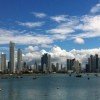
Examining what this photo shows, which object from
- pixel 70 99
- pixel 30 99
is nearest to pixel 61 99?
pixel 70 99

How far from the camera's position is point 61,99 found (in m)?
104

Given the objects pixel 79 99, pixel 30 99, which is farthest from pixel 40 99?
pixel 79 99

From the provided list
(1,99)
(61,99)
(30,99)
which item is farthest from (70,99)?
(1,99)

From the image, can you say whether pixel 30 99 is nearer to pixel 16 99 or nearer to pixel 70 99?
pixel 16 99

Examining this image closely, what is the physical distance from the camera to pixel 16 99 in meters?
105

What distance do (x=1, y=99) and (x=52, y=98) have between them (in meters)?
15.0

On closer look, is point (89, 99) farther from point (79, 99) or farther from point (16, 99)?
point (16, 99)

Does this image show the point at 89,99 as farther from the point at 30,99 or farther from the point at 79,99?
the point at 30,99

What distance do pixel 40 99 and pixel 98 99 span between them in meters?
16.5

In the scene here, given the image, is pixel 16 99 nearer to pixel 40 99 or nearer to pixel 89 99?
pixel 40 99

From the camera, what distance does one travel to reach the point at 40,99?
340ft

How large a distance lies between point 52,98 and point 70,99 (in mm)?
6438

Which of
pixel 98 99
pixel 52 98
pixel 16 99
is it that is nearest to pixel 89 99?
pixel 98 99

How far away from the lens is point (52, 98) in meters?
108
